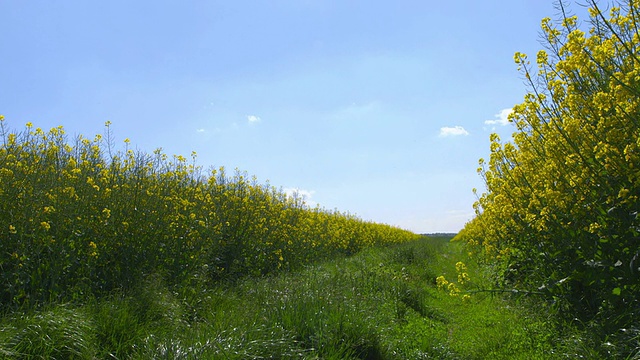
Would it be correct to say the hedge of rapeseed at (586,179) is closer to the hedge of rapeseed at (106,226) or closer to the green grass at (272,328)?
the green grass at (272,328)

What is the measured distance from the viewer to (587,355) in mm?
3938

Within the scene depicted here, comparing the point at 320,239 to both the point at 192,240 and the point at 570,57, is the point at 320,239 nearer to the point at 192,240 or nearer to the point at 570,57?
the point at 192,240

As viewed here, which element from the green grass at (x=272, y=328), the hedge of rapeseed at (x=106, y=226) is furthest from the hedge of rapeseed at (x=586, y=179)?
the hedge of rapeseed at (x=106, y=226)

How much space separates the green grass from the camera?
3596 millimetres

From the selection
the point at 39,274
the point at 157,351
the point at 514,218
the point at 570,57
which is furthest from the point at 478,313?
the point at 39,274

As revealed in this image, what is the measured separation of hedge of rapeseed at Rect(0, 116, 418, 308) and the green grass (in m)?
0.45

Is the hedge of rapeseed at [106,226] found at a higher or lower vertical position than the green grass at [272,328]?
higher

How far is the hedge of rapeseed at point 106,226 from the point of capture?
459cm

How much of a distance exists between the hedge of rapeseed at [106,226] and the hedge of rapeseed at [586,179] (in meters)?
4.45

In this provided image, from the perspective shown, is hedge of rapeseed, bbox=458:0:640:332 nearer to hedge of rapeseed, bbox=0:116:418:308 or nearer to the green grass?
the green grass

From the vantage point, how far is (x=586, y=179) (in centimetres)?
411

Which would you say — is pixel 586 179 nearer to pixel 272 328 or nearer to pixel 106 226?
pixel 272 328

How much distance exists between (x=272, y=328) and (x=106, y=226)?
2.75 metres

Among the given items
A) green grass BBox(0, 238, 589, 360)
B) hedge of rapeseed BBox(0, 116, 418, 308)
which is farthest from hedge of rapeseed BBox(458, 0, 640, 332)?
hedge of rapeseed BBox(0, 116, 418, 308)
